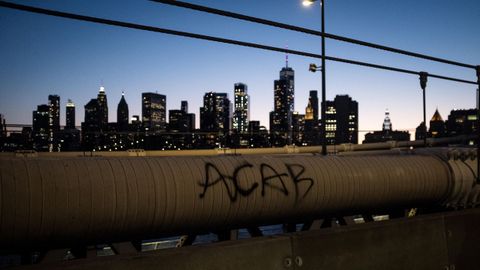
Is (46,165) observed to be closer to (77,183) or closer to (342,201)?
(77,183)

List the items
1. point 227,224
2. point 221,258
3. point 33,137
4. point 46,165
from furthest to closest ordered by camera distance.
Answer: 1. point 33,137
2. point 227,224
3. point 46,165
4. point 221,258

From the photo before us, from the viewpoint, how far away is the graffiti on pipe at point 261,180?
518cm

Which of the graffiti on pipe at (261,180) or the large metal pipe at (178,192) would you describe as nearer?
the large metal pipe at (178,192)

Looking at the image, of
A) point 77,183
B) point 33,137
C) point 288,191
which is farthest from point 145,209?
point 33,137

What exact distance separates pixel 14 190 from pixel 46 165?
1.36 feet

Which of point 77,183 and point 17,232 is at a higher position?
point 77,183

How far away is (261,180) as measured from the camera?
548cm

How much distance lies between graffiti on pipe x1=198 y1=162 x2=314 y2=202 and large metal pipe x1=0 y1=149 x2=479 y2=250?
13 millimetres

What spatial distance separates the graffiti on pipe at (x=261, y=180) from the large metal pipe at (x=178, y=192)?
0.5 inches

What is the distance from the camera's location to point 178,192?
4.86m

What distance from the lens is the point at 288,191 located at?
5.64 metres

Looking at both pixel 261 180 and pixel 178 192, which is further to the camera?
pixel 261 180

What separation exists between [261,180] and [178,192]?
1.16m

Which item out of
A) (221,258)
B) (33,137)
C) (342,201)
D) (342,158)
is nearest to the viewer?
(221,258)
